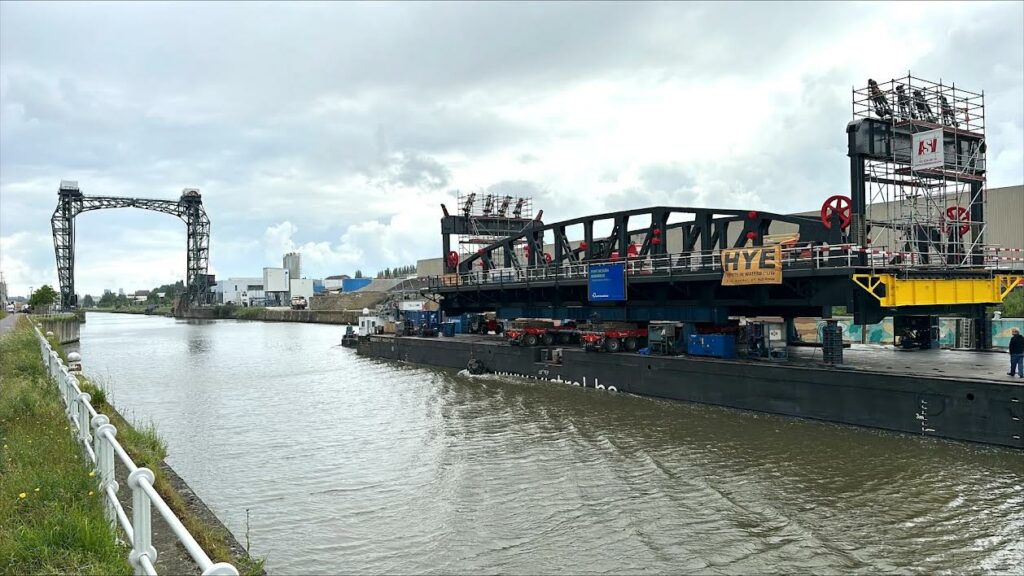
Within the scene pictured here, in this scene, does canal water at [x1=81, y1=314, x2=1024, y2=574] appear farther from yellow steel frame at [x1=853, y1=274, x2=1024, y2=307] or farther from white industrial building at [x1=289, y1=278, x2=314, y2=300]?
white industrial building at [x1=289, y1=278, x2=314, y2=300]

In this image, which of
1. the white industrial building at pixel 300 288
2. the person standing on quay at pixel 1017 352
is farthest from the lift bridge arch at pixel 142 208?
the person standing on quay at pixel 1017 352

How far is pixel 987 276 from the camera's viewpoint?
25.8 m

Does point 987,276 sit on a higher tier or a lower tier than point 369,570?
higher

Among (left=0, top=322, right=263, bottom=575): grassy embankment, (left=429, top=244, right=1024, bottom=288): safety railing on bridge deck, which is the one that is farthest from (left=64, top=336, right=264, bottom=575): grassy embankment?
(left=429, top=244, right=1024, bottom=288): safety railing on bridge deck

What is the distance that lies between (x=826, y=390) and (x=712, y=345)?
644cm

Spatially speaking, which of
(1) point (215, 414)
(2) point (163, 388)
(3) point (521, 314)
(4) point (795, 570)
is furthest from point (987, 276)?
(2) point (163, 388)

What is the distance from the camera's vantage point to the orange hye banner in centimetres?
2438

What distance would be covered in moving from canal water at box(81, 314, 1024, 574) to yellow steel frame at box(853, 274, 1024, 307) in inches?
198

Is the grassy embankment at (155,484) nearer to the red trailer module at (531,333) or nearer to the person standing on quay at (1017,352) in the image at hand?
the person standing on quay at (1017,352)

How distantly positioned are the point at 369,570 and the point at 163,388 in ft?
93.3

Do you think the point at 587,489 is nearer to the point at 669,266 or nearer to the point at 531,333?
the point at 669,266

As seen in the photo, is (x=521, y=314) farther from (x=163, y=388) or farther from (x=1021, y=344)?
(x=1021, y=344)

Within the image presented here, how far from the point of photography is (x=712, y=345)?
28.4 m

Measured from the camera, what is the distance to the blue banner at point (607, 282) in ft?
105
